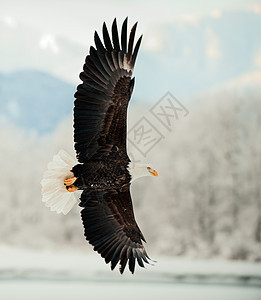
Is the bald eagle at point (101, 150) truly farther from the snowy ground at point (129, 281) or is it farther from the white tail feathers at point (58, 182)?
the snowy ground at point (129, 281)

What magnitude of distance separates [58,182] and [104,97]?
0.53m

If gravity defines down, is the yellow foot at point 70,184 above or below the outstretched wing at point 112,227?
above

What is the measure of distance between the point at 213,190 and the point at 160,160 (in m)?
0.79

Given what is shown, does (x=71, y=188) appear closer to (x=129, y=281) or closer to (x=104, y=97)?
(x=104, y=97)

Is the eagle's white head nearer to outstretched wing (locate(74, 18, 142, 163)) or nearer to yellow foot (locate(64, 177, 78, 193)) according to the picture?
outstretched wing (locate(74, 18, 142, 163))

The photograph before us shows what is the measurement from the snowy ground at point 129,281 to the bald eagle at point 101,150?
10.1 ft

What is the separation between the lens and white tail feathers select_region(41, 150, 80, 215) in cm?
285

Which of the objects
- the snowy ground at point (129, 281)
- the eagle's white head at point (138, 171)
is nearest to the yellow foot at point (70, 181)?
the eagle's white head at point (138, 171)

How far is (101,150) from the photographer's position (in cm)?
283

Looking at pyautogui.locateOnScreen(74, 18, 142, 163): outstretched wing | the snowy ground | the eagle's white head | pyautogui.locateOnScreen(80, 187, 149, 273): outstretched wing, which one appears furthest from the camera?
the snowy ground

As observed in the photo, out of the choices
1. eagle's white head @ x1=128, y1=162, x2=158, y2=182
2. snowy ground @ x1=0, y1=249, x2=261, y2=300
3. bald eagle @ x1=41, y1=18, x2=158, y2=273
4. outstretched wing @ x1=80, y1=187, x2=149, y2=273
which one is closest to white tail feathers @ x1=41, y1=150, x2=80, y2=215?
bald eagle @ x1=41, y1=18, x2=158, y2=273

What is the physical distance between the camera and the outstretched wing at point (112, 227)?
2.96 meters

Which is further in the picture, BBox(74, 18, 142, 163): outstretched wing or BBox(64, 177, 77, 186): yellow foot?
BBox(64, 177, 77, 186): yellow foot

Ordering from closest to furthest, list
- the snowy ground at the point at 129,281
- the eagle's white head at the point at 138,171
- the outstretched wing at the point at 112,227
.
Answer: the eagle's white head at the point at 138,171 → the outstretched wing at the point at 112,227 → the snowy ground at the point at 129,281
